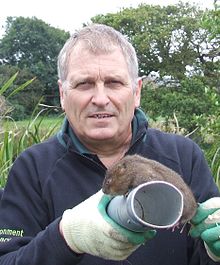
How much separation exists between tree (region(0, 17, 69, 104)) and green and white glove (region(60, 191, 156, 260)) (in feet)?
120

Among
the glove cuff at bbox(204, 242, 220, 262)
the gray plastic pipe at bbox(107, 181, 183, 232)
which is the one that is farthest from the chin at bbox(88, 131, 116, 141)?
the gray plastic pipe at bbox(107, 181, 183, 232)

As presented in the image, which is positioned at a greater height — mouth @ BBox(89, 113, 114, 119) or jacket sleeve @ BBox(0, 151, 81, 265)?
mouth @ BBox(89, 113, 114, 119)

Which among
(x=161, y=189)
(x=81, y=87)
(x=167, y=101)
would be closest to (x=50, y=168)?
(x=81, y=87)

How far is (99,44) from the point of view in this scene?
2348 mm

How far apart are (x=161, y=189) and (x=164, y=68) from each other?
22.8 meters

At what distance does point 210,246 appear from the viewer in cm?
205

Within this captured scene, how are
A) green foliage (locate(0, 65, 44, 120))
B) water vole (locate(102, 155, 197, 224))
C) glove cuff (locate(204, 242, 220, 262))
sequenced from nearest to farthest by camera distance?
1. water vole (locate(102, 155, 197, 224))
2. glove cuff (locate(204, 242, 220, 262))
3. green foliage (locate(0, 65, 44, 120))

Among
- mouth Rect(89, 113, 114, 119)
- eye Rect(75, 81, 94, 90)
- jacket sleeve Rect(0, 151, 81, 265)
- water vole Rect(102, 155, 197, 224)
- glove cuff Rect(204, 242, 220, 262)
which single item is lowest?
glove cuff Rect(204, 242, 220, 262)

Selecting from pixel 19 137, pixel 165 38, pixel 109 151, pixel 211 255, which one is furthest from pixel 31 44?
pixel 211 255

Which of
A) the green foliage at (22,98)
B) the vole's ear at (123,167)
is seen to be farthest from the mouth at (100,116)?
the green foliage at (22,98)

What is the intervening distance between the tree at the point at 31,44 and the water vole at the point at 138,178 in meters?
36.5

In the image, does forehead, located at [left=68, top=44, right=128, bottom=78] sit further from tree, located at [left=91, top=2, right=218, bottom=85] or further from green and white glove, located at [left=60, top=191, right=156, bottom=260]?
tree, located at [left=91, top=2, right=218, bottom=85]

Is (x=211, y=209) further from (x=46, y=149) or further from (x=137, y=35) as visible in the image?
(x=137, y=35)

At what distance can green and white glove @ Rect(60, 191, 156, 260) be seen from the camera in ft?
5.58
